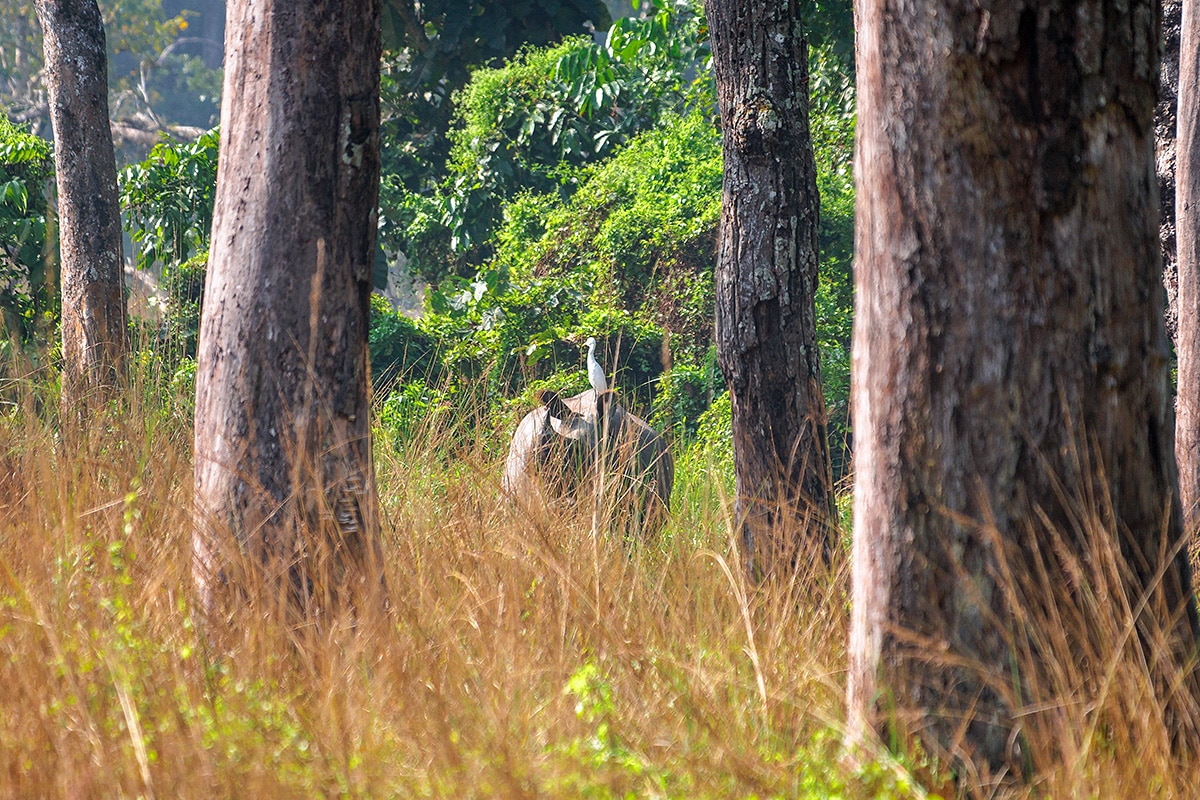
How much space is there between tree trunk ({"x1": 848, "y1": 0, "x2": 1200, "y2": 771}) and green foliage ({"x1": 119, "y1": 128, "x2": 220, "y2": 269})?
26.7 feet

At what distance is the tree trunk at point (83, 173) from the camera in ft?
22.9

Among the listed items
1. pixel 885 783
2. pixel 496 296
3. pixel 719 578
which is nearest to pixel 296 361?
pixel 719 578

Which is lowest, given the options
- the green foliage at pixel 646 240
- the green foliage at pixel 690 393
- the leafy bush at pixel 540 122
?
the green foliage at pixel 690 393

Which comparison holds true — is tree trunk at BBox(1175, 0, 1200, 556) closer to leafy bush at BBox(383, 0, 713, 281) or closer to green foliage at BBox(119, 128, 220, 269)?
leafy bush at BBox(383, 0, 713, 281)

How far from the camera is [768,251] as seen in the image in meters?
4.37

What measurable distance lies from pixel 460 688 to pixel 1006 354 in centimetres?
138

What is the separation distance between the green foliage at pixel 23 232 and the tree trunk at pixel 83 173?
3.51 ft

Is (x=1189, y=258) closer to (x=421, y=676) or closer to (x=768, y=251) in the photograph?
(x=768, y=251)

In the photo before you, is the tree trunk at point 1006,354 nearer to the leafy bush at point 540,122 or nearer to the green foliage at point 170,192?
the green foliage at point 170,192

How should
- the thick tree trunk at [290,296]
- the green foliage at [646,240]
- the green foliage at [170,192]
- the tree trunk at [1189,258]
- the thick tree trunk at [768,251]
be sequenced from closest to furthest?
the thick tree trunk at [290,296], the thick tree trunk at [768,251], the tree trunk at [1189,258], the green foliage at [646,240], the green foliage at [170,192]

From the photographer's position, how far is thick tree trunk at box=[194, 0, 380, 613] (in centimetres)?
299

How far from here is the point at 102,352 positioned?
6.82m

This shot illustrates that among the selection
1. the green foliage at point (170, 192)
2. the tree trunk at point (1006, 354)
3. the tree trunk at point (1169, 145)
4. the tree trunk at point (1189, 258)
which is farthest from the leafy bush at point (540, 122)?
the tree trunk at point (1006, 354)

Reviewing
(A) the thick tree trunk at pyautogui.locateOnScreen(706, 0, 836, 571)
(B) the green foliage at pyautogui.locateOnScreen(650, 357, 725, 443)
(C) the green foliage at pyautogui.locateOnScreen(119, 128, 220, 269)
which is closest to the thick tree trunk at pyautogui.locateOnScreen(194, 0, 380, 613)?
(A) the thick tree trunk at pyautogui.locateOnScreen(706, 0, 836, 571)
